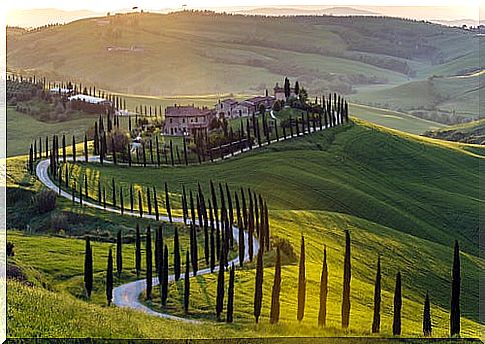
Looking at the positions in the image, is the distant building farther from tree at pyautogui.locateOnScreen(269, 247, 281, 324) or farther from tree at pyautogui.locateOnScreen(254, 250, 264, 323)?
tree at pyautogui.locateOnScreen(269, 247, 281, 324)

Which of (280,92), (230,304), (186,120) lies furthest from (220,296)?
(280,92)

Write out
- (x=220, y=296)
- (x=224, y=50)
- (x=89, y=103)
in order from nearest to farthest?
(x=220, y=296) < (x=224, y=50) < (x=89, y=103)

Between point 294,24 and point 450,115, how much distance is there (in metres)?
28.0

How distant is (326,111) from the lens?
70.9 feet

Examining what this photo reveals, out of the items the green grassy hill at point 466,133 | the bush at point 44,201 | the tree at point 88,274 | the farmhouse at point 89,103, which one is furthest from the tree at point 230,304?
the green grassy hill at point 466,133

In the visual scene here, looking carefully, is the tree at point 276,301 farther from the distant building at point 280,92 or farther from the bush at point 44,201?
the distant building at point 280,92

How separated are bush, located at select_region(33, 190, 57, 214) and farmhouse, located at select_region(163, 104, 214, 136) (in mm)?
4074

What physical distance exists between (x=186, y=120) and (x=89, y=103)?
4.10 meters

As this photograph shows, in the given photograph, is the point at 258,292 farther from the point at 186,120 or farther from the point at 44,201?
the point at 186,120

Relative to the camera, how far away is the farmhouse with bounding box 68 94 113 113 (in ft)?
69.8

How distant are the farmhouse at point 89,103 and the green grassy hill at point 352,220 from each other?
5.09 metres


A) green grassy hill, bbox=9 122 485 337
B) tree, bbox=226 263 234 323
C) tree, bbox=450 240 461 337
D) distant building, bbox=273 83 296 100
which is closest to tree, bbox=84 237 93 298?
green grassy hill, bbox=9 122 485 337

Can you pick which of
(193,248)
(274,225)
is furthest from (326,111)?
(193,248)

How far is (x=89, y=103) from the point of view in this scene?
2141 centimetres
